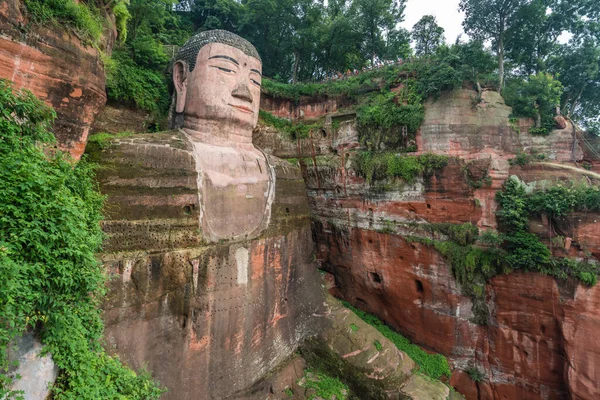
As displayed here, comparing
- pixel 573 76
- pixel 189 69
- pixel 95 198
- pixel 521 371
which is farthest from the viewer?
pixel 573 76

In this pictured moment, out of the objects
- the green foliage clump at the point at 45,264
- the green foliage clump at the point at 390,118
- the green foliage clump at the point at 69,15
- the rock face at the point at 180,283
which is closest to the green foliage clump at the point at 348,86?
the green foliage clump at the point at 390,118

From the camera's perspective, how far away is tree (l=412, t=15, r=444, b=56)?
19.4 metres

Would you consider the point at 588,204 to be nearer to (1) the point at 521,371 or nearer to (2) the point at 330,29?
(1) the point at 521,371

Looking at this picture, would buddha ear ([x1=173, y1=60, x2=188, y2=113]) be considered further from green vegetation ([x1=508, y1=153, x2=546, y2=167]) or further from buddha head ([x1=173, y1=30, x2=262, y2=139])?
green vegetation ([x1=508, y1=153, x2=546, y2=167])

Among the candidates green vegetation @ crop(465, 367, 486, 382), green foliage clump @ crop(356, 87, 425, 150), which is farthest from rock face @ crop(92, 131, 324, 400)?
green vegetation @ crop(465, 367, 486, 382)

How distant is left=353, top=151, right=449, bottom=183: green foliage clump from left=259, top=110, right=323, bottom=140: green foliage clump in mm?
2743

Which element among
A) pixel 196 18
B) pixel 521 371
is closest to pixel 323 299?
pixel 521 371

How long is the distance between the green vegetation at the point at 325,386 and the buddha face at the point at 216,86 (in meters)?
7.54

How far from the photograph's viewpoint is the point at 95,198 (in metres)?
5.21

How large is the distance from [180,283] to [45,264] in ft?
10.2

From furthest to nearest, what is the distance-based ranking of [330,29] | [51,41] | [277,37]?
[277,37], [330,29], [51,41]

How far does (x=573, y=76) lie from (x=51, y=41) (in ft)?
64.6

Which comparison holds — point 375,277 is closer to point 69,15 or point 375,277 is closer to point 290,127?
point 290,127

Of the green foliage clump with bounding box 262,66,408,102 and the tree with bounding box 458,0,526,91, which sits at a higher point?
the tree with bounding box 458,0,526,91
